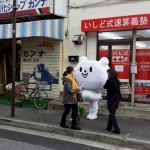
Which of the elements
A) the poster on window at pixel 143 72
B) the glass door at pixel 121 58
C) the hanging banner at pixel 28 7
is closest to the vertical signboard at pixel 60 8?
the hanging banner at pixel 28 7

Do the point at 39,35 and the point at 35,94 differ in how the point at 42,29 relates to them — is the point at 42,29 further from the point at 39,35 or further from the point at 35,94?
the point at 35,94

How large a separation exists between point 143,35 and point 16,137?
5.57 meters

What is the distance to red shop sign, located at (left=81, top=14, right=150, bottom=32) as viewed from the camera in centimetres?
1011

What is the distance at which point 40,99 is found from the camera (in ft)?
38.8

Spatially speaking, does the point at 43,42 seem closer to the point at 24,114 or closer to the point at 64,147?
the point at 24,114

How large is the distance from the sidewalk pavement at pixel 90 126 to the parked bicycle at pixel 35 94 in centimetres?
56

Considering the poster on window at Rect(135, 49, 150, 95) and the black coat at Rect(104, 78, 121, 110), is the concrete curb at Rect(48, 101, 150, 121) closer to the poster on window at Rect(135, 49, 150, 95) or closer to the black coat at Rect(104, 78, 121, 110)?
the poster on window at Rect(135, 49, 150, 95)

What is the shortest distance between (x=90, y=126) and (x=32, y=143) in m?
1.93

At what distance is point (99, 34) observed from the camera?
11.7m

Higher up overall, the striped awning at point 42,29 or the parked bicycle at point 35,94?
the striped awning at point 42,29

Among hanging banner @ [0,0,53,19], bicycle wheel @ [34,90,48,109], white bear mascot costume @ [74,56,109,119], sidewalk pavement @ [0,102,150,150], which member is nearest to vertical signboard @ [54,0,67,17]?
hanging banner @ [0,0,53,19]

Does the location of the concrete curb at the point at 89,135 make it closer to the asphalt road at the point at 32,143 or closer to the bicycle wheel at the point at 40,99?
the asphalt road at the point at 32,143

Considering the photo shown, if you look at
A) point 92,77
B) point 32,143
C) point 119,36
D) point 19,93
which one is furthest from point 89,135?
point 19,93

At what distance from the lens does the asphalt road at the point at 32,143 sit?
278 inches
